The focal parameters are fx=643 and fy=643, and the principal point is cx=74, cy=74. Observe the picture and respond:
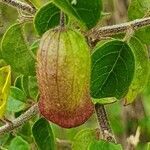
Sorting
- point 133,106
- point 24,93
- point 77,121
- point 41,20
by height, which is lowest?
point 133,106

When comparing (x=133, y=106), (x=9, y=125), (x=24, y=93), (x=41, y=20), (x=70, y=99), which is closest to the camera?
(x=70, y=99)

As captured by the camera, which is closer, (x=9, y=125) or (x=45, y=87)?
(x=45, y=87)

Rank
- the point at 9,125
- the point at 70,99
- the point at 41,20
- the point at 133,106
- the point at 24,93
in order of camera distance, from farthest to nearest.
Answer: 1. the point at 133,106
2. the point at 24,93
3. the point at 9,125
4. the point at 41,20
5. the point at 70,99

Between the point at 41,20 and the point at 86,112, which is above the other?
the point at 41,20

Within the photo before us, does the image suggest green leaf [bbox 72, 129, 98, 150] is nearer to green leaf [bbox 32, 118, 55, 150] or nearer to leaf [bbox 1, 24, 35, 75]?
green leaf [bbox 32, 118, 55, 150]

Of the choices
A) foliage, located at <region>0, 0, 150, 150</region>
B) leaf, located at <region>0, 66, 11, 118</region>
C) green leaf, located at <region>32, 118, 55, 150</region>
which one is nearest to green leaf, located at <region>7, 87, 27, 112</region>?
foliage, located at <region>0, 0, 150, 150</region>

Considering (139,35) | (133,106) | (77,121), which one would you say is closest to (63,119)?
(77,121)

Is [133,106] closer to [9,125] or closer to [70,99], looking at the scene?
[9,125]
